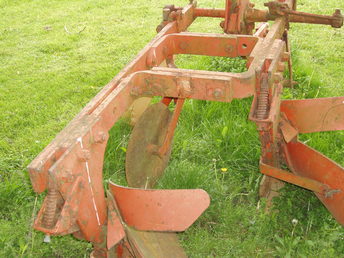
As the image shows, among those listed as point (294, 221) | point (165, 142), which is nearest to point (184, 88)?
point (165, 142)

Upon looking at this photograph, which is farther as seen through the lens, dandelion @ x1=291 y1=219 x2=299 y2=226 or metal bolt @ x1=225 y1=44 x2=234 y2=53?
metal bolt @ x1=225 y1=44 x2=234 y2=53

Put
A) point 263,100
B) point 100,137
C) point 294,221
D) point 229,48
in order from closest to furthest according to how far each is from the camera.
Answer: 1. point 100,137
2. point 263,100
3. point 294,221
4. point 229,48

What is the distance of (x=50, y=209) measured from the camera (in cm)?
187

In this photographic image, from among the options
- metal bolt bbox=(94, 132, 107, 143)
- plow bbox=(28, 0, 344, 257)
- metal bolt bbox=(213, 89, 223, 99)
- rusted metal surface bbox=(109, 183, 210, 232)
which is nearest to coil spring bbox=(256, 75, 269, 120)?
plow bbox=(28, 0, 344, 257)

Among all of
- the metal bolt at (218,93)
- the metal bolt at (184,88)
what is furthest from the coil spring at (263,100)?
the metal bolt at (184,88)

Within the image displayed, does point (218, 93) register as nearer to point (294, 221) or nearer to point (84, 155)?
point (84, 155)

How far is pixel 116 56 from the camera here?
5.55m

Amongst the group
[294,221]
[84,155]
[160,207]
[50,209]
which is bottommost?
[294,221]

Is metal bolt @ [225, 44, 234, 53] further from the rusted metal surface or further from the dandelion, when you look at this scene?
the rusted metal surface

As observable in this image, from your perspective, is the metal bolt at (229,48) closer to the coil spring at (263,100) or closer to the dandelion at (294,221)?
the coil spring at (263,100)

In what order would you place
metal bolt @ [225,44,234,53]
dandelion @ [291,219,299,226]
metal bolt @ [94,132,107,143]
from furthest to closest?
metal bolt @ [225,44,234,53]
dandelion @ [291,219,299,226]
metal bolt @ [94,132,107,143]

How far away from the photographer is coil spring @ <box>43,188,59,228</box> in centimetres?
186

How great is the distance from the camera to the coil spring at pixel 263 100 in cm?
247

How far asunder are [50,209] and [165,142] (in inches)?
49.7
